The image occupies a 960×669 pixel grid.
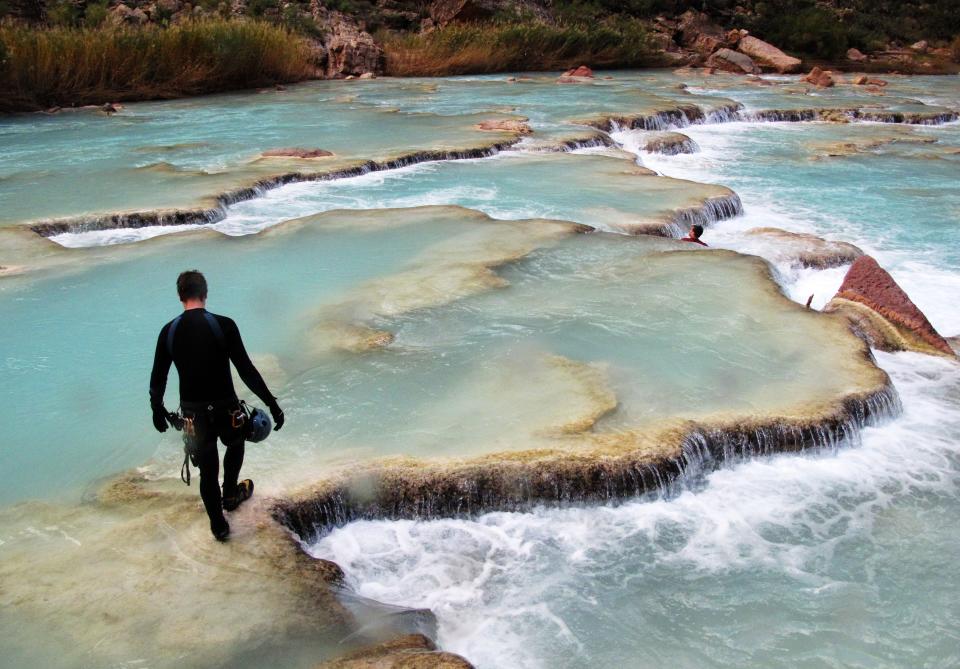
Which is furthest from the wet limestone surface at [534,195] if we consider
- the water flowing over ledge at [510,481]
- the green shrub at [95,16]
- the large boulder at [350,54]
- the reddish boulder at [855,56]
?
the reddish boulder at [855,56]

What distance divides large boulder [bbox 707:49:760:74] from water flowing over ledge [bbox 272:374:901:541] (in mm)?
23530

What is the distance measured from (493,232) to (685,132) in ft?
27.5

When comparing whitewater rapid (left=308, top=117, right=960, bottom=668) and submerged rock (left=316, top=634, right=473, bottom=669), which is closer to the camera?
submerged rock (left=316, top=634, right=473, bottom=669)

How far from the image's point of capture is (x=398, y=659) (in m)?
3.40

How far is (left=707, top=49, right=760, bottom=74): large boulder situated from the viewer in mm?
26406

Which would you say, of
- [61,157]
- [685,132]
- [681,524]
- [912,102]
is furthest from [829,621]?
[912,102]

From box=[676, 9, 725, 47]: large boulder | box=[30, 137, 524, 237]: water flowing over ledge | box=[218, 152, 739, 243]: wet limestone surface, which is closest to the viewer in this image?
box=[30, 137, 524, 237]: water flowing over ledge

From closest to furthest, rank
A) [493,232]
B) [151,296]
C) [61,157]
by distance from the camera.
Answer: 1. [151,296]
2. [493,232]
3. [61,157]

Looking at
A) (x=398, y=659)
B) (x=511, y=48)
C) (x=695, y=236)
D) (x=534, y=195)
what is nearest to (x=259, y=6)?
(x=511, y=48)

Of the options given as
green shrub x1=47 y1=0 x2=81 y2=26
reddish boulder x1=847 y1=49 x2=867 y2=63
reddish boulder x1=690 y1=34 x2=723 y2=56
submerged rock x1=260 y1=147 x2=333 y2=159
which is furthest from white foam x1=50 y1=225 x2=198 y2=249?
reddish boulder x1=847 y1=49 x2=867 y2=63

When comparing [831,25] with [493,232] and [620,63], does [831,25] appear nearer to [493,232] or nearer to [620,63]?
[620,63]

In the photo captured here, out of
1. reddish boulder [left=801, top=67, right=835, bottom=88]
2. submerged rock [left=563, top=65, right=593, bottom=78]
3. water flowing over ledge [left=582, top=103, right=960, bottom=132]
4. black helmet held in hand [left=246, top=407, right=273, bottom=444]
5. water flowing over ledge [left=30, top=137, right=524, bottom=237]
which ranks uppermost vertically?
reddish boulder [left=801, top=67, right=835, bottom=88]

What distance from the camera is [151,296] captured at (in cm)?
714

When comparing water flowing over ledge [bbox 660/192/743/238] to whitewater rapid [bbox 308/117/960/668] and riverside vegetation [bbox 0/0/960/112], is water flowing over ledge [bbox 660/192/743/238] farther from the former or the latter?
riverside vegetation [bbox 0/0/960/112]
